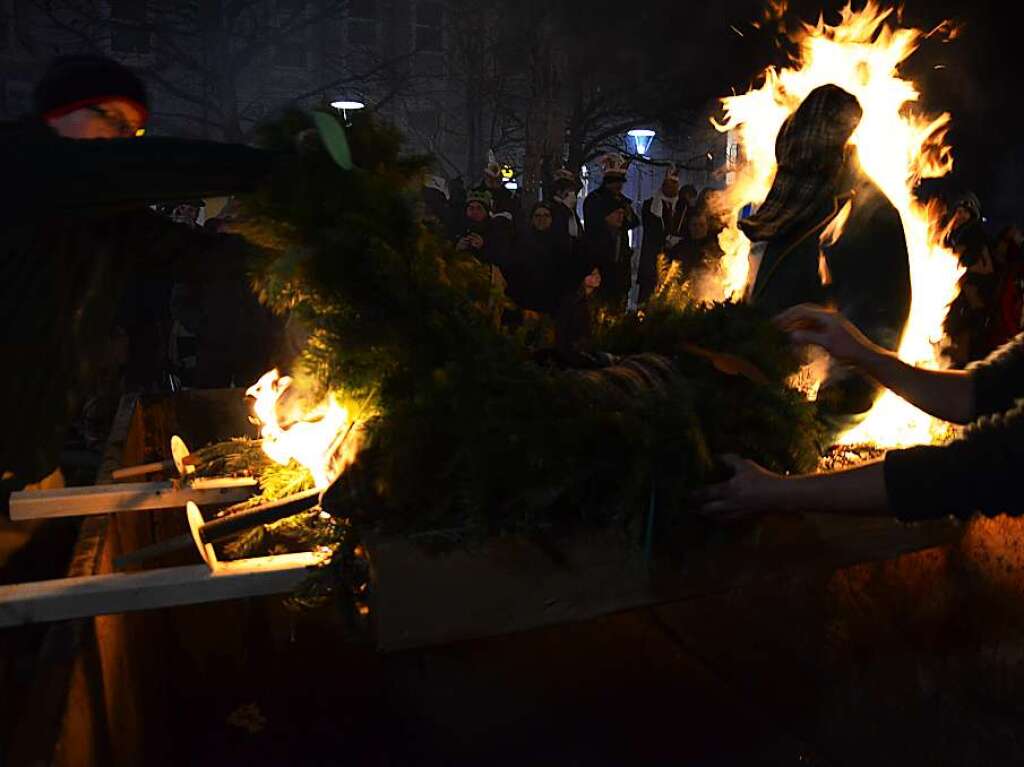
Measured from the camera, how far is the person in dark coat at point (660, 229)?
12.0 m

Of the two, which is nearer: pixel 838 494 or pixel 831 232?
pixel 838 494

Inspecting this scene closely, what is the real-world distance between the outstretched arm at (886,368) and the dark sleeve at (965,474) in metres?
0.83

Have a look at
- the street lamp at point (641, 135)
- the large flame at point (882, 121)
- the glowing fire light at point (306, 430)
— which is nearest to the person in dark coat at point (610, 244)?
the large flame at point (882, 121)

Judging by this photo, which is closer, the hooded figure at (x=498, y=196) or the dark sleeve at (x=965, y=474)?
the dark sleeve at (x=965, y=474)

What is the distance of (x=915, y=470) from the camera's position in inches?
86.4

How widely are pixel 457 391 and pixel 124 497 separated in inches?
59.7

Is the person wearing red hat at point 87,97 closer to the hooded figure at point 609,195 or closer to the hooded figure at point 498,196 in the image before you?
the hooded figure at point 498,196

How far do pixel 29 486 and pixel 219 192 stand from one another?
1.57 meters

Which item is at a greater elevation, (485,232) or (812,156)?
(485,232)

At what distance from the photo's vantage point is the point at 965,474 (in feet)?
7.07

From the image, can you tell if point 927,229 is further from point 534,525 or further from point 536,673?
point 534,525

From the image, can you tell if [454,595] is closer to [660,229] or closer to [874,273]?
[874,273]

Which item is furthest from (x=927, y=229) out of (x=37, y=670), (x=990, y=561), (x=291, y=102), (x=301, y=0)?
(x=301, y=0)

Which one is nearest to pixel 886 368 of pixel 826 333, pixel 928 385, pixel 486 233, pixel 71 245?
pixel 928 385
